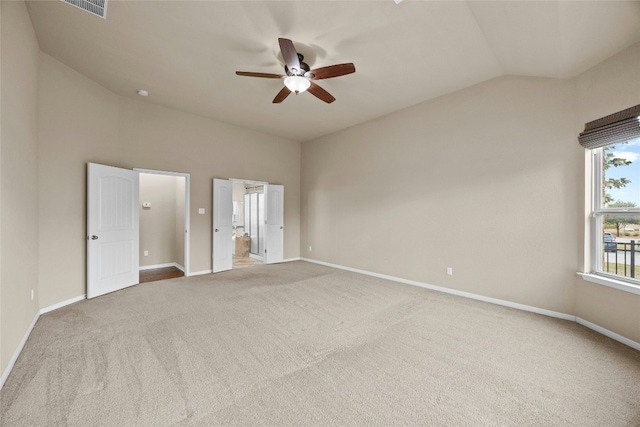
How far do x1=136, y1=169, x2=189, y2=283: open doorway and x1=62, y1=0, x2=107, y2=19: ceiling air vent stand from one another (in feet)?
11.9

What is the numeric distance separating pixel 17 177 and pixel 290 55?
2.81m

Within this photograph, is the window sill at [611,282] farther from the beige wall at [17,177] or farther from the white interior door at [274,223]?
the white interior door at [274,223]

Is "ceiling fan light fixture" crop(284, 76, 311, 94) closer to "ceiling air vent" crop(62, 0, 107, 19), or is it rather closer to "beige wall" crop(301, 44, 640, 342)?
"ceiling air vent" crop(62, 0, 107, 19)

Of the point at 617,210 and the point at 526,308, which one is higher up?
the point at 617,210

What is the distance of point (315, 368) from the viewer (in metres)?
2.12

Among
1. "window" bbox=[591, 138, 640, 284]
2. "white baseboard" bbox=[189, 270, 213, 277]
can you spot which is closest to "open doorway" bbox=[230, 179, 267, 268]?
"white baseboard" bbox=[189, 270, 213, 277]

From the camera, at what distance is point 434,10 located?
2.42 meters

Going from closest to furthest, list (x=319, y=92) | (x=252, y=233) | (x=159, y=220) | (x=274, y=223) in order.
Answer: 1. (x=319, y=92)
2. (x=159, y=220)
3. (x=274, y=223)
4. (x=252, y=233)

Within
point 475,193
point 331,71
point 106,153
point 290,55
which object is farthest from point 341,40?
point 106,153

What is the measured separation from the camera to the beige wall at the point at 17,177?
2.05 meters

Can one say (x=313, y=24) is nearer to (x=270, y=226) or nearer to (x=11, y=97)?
(x=11, y=97)

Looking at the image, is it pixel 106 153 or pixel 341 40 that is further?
pixel 106 153

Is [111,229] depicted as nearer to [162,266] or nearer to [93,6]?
[162,266]

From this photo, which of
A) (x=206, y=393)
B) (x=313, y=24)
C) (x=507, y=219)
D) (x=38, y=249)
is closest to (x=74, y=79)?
(x=38, y=249)
